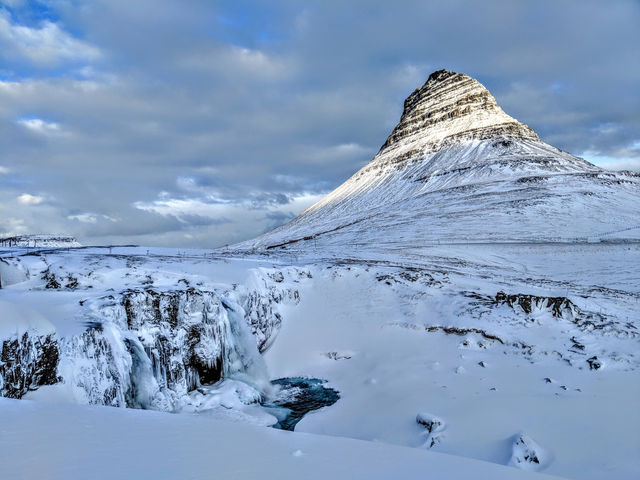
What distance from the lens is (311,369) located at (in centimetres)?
1858

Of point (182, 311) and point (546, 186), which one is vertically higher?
point (546, 186)

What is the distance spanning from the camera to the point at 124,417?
20.5 feet

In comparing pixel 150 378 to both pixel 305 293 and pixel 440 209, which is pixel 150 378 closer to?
pixel 305 293

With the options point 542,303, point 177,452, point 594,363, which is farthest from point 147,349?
point 542,303

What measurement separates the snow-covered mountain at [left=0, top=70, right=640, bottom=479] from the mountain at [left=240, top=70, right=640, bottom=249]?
2689 cm

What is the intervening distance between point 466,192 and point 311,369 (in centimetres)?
6955

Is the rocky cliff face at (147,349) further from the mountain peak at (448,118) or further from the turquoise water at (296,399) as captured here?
the mountain peak at (448,118)

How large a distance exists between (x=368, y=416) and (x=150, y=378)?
746cm

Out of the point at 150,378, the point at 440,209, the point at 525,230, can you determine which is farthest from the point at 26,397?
the point at 440,209

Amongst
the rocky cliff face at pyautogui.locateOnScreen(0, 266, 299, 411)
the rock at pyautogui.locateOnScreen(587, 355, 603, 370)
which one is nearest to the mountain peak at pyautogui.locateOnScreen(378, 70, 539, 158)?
the rock at pyautogui.locateOnScreen(587, 355, 603, 370)

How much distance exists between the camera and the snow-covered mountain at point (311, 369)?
559 cm

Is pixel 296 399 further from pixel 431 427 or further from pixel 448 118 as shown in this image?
pixel 448 118

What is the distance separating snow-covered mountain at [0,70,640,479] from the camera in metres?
5.59

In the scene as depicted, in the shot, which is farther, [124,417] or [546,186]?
[546,186]
